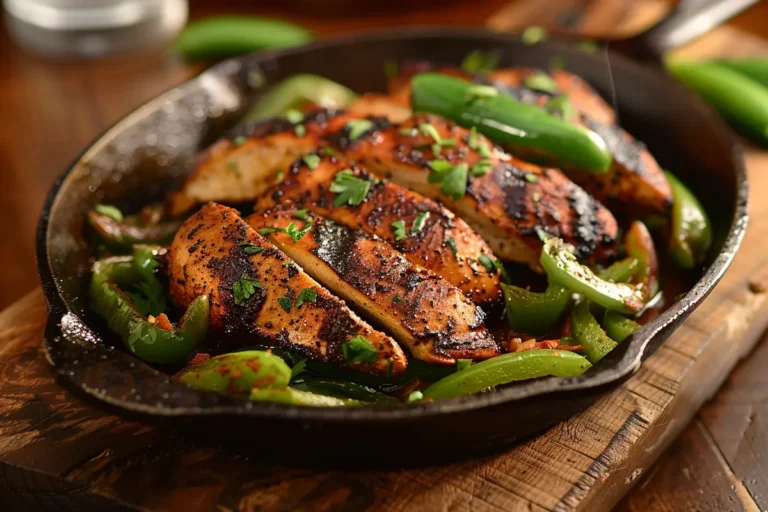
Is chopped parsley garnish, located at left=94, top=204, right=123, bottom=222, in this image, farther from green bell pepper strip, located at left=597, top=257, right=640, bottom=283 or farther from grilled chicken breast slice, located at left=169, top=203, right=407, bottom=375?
green bell pepper strip, located at left=597, top=257, right=640, bottom=283

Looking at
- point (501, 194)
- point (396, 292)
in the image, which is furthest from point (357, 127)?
point (396, 292)

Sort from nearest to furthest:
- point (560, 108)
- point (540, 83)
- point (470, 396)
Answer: point (470, 396) → point (560, 108) → point (540, 83)

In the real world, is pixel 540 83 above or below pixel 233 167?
above

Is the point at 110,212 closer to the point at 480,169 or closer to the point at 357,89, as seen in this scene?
the point at 480,169

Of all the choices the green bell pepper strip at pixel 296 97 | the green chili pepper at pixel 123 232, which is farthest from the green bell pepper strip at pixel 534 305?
the green bell pepper strip at pixel 296 97

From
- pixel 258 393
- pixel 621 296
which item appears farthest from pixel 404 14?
pixel 258 393

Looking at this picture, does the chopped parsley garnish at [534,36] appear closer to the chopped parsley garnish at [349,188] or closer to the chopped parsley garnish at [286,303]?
the chopped parsley garnish at [349,188]

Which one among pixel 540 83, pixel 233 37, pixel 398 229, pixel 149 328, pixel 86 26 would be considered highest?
pixel 540 83
